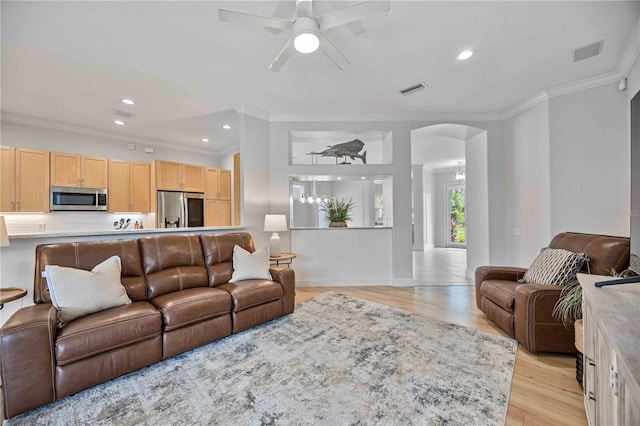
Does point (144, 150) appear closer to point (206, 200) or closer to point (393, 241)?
point (206, 200)

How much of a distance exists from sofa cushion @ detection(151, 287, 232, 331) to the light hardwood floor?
1.40 metres

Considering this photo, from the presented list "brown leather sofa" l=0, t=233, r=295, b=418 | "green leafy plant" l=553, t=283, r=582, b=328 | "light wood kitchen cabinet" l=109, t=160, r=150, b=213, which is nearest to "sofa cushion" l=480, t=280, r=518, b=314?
"green leafy plant" l=553, t=283, r=582, b=328

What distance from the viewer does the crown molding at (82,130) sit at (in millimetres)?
4047

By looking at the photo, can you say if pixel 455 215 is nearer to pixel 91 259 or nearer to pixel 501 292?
pixel 501 292

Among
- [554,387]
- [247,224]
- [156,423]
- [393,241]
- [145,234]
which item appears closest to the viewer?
[156,423]

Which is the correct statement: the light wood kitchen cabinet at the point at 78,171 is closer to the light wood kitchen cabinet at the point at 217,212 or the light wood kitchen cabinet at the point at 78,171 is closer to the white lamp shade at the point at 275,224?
the light wood kitchen cabinet at the point at 217,212

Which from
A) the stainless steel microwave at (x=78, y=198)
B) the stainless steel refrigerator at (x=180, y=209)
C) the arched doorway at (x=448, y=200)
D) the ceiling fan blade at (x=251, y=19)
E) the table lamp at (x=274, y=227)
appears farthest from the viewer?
the stainless steel refrigerator at (x=180, y=209)

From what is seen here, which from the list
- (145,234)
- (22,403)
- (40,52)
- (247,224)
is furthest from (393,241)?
(40,52)

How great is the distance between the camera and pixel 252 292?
263cm

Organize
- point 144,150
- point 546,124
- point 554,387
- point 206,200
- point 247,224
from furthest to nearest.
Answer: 1. point 206,200
2. point 144,150
3. point 247,224
4. point 546,124
5. point 554,387

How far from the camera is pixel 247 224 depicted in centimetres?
403

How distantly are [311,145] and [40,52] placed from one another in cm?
449

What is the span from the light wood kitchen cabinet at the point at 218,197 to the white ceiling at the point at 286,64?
1.89m

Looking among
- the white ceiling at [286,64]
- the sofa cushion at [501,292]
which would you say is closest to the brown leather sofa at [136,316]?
the white ceiling at [286,64]
